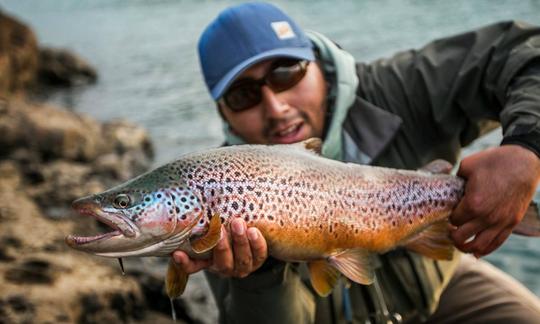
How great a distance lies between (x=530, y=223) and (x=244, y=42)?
1923 mm

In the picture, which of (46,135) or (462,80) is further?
(46,135)

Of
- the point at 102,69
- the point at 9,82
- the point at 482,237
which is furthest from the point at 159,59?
the point at 482,237

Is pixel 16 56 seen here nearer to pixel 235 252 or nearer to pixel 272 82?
pixel 272 82

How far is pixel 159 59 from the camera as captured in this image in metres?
22.3

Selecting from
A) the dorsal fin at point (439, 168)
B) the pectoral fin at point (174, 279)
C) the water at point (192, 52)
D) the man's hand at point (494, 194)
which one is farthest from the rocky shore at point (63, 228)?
the man's hand at point (494, 194)

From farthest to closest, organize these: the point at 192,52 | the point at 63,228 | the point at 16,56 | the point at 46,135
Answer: the point at 192,52 → the point at 16,56 → the point at 46,135 → the point at 63,228

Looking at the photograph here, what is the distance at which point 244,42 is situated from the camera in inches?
148

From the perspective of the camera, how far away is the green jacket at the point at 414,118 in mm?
3658

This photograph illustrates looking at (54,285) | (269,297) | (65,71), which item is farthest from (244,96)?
(65,71)

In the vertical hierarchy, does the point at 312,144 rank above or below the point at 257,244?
above

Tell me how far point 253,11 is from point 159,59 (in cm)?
1894

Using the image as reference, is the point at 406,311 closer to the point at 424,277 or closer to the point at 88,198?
the point at 424,277

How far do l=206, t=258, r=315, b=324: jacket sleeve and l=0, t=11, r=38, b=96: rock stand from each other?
49.0ft

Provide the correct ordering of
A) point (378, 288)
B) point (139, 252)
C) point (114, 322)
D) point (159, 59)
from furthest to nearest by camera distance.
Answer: point (159, 59)
point (114, 322)
point (378, 288)
point (139, 252)
